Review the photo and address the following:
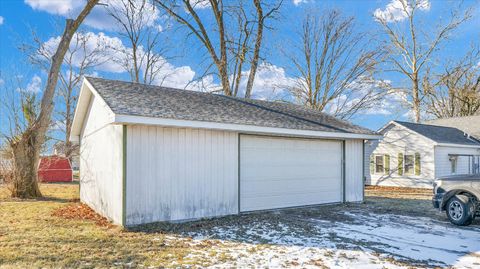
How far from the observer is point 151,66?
24531 mm

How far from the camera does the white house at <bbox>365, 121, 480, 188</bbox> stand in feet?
54.1

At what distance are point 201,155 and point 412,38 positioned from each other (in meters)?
22.5

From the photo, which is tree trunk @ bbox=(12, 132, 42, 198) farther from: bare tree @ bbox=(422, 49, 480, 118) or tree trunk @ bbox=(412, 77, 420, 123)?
bare tree @ bbox=(422, 49, 480, 118)

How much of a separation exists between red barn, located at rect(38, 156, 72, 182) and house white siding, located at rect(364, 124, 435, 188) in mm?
18138

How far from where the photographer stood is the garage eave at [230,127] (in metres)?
6.44

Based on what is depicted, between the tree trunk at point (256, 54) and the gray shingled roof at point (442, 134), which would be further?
the tree trunk at point (256, 54)

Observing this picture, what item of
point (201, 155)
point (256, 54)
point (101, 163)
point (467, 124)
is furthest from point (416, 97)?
point (101, 163)

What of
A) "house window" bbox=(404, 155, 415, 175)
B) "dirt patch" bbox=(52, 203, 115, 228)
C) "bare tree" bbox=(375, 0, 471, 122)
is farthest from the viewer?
"bare tree" bbox=(375, 0, 471, 122)

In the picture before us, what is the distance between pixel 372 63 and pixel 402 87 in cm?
440

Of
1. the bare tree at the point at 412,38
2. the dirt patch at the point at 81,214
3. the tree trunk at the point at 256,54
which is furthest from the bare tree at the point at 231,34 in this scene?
the dirt patch at the point at 81,214

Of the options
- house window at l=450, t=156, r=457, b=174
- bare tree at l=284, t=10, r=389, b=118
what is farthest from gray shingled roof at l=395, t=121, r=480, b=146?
bare tree at l=284, t=10, r=389, b=118

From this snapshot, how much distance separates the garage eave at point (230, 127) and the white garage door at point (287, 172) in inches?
15.6

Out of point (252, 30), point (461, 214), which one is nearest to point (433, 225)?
point (461, 214)

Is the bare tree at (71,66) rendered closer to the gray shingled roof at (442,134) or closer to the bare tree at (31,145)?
the bare tree at (31,145)
